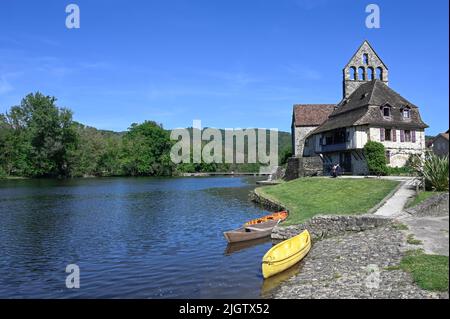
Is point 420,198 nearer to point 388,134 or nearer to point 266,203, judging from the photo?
point 266,203

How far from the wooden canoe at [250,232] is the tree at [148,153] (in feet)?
371

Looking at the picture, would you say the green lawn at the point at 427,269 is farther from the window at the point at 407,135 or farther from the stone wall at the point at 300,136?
the stone wall at the point at 300,136

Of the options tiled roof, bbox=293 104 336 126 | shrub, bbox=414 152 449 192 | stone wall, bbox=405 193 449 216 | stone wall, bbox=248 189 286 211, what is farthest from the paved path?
tiled roof, bbox=293 104 336 126

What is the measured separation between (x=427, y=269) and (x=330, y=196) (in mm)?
20848

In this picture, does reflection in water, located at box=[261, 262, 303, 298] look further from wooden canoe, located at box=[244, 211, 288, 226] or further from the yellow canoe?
wooden canoe, located at box=[244, 211, 288, 226]

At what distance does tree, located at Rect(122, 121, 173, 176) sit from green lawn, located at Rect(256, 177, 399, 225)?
95.6 m

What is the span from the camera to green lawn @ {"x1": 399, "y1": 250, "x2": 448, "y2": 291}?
38.7ft

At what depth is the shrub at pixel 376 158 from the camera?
45375 mm

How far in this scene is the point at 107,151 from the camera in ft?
446

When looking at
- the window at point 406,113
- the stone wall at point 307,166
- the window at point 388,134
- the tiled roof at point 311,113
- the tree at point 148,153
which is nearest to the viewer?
the window at point 388,134

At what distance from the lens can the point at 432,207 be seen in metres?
22.3

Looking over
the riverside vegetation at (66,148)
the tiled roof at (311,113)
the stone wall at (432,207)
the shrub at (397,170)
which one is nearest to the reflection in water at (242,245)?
the stone wall at (432,207)
